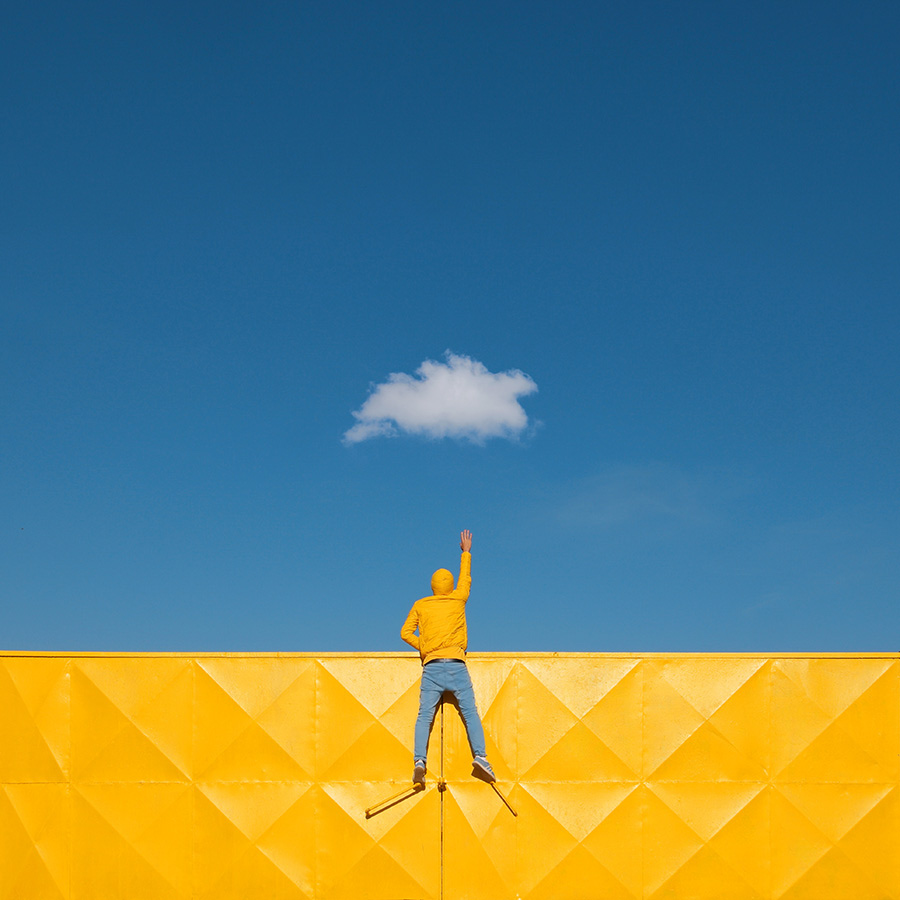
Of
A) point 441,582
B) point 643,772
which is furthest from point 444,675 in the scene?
point 643,772

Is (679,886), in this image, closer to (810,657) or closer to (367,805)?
(810,657)

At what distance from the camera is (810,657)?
1063cm

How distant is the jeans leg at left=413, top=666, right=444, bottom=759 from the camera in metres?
10.2

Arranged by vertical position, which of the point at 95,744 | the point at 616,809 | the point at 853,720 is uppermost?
the point at 95,744

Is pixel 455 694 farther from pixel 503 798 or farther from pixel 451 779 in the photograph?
pixel 503 798

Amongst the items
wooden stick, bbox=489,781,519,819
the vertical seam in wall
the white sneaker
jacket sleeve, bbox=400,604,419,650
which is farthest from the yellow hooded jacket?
the vertical seam in wall

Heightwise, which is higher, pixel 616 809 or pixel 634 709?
pixel 634 709

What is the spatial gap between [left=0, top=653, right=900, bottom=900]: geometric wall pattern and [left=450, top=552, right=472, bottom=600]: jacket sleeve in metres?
0.79

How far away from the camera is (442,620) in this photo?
10.4 meters

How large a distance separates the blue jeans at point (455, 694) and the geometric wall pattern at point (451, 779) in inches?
10.2

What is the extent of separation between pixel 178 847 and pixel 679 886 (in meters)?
6.06

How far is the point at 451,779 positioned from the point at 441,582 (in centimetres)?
238

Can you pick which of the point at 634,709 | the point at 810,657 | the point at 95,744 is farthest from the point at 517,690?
the point at 95,744

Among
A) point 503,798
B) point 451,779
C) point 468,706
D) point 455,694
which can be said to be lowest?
point 503,798
